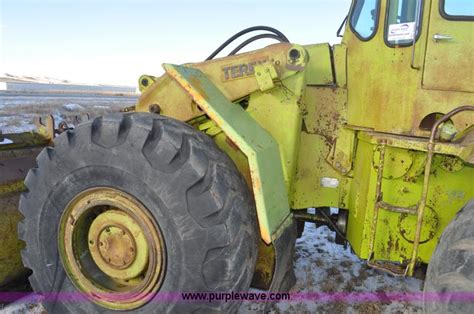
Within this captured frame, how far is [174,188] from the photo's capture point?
6.96 feet

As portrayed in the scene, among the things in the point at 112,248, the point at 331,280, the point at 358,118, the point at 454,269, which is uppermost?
the point at 358,118

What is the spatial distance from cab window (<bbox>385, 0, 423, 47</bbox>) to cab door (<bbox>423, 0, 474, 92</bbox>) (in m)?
0.10

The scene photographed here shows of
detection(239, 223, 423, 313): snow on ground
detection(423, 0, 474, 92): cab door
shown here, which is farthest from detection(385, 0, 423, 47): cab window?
detection(239, 223, 423, 313): snow on ground

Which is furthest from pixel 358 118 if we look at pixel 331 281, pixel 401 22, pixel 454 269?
pixel 331 281

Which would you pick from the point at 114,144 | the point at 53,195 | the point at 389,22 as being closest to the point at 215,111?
the point at 114,144

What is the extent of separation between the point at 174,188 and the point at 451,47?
1.90 m

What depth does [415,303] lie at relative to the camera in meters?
3.26

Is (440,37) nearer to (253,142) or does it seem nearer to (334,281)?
(253,142)

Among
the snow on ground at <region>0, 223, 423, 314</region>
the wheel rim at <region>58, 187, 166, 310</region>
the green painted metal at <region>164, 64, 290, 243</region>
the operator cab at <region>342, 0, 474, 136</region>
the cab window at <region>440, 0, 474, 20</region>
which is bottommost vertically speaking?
the snow on ground at <region>0, 223, 423, 314</region>

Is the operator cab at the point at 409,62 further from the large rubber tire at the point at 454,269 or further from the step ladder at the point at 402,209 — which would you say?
the large rubber tire at the point at 454,269

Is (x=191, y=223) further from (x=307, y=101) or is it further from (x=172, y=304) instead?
(x=307, y=101)

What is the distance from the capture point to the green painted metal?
2.22m

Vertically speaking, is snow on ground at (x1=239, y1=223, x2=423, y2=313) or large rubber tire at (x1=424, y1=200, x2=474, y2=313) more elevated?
large rubber tire at (x1=424, y1=200, x2=474, y2=313)

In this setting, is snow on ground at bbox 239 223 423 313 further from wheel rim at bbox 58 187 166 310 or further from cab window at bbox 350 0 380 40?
cab window at bbox 350 0 380 40
